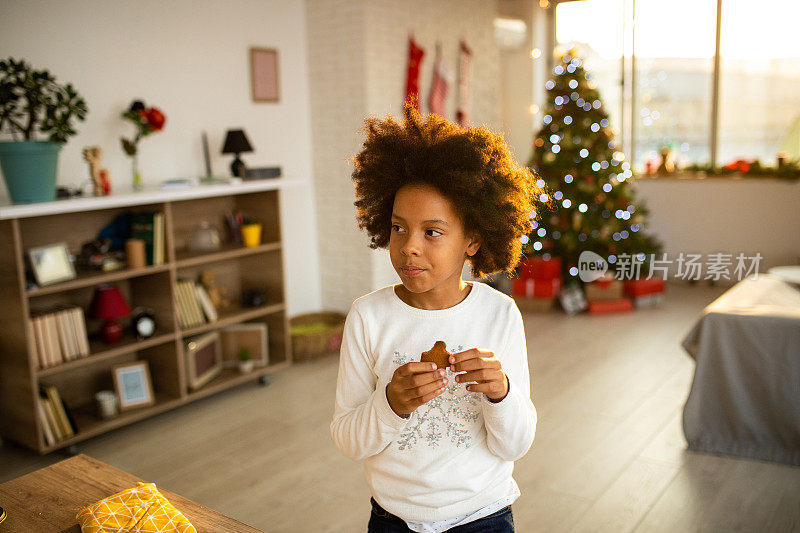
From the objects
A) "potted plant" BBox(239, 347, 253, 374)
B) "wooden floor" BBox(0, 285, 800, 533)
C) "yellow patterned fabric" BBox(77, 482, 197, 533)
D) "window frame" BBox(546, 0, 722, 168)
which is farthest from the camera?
"window frame" BBox(546, 0, 722, 168)

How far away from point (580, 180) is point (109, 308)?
371 centimetres

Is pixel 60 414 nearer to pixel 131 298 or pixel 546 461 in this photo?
pixel 131 298

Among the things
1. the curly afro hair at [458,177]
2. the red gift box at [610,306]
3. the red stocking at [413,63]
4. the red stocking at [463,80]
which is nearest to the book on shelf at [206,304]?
the red stocking at [413,63]

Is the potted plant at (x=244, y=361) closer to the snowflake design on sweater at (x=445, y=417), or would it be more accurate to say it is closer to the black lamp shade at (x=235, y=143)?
the black lamp shade at (x=235, y=143)

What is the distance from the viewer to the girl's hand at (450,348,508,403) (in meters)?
1.17

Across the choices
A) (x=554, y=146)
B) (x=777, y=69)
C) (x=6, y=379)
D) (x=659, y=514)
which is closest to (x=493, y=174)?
(x=659, y=514)

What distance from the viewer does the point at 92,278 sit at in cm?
317

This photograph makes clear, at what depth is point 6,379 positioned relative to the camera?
123 inches

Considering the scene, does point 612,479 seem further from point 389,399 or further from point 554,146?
point 554,146

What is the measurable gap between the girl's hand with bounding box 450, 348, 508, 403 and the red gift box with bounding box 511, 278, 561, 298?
171 inches

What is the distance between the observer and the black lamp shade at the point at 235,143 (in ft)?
13.0

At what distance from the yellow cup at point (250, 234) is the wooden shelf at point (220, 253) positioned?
0.14 ft

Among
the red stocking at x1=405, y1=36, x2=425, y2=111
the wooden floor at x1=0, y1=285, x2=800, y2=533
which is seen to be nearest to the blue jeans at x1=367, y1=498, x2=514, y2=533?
the wooden floor at x1=0, y1=285, x2=800, y2=533

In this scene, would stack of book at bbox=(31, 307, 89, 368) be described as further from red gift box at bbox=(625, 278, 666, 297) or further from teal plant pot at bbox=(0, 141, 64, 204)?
red gift box at bbox=(625, 278, 666, 297)
